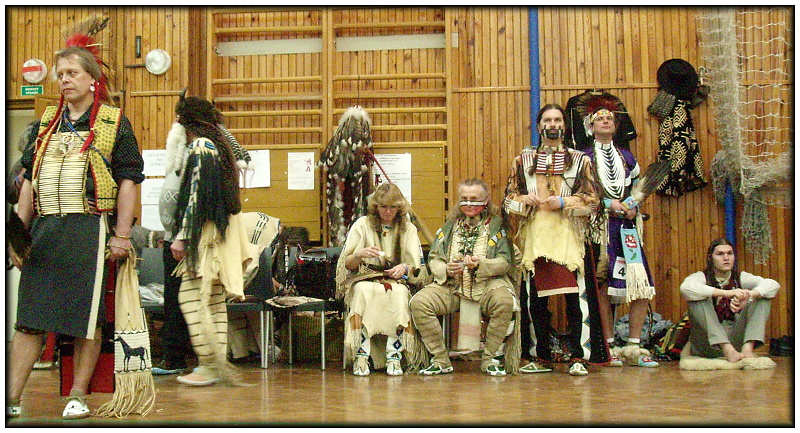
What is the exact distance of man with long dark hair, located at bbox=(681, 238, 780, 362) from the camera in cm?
513

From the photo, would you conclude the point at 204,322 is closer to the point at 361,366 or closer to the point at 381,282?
the point at 361,366

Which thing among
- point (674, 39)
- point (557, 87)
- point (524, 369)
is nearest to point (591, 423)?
point (524, 369)

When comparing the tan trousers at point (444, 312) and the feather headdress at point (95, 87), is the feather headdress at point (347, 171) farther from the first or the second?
the feather headdress at point (95, 87)

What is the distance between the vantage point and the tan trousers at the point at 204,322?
4.04 meters

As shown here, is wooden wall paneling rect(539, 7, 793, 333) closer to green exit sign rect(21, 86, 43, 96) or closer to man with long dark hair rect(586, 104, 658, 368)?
man with long dark hair rect(586, 104, 658, 368)

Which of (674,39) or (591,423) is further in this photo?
(674,39)

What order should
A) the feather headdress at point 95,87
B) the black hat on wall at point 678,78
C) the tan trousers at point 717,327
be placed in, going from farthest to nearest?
the black hat on wall at point 678,78, the tan trousers at point 717,327, the feather headdress at point 95,87

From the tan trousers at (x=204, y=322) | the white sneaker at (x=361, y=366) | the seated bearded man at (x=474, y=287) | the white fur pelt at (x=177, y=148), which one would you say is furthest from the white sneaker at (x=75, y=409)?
the seated bearded man at (x=474, y=287)

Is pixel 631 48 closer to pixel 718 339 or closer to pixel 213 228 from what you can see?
pixel 718 339

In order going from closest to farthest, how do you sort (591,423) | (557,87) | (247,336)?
1. (591,423)
2. (247,336)
3. (557,87)

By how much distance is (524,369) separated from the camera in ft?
16.0

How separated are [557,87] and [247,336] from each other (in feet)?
9.80

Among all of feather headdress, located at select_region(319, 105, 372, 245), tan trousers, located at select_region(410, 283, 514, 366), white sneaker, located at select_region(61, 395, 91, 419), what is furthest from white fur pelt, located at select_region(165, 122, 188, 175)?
feather headdress, located at select_region(319, 105, 372, 245)

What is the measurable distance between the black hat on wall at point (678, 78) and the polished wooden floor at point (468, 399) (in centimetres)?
244
